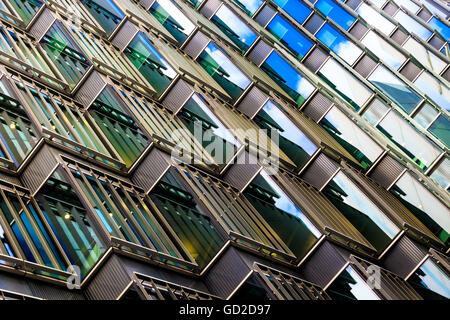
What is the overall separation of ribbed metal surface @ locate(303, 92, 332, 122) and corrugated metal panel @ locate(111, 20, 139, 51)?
9316 mm

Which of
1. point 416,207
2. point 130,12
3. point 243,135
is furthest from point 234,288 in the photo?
point 130,12

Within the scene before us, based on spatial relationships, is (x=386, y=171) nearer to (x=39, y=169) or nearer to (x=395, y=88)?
(x=395, y=88)

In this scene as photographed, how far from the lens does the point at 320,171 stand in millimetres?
27781

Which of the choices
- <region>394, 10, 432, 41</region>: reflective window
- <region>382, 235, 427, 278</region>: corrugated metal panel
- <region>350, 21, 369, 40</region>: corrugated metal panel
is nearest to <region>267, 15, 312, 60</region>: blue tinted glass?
<region>350, 21, 369, 40</region>: corrugated metal panel

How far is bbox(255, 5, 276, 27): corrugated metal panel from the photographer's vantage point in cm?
4289

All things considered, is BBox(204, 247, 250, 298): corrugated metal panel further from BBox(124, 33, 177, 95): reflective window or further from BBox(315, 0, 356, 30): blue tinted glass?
BBox(315, 0, 356, 30): blue tinted glass

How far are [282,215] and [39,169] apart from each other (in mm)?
8500

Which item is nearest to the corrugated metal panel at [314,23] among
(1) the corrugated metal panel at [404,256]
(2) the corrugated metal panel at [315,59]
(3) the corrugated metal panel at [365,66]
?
(2) the corrugated metal panel at [315,59]

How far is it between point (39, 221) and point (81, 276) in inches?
90.6

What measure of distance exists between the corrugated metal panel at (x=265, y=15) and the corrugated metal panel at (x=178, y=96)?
1564 cm

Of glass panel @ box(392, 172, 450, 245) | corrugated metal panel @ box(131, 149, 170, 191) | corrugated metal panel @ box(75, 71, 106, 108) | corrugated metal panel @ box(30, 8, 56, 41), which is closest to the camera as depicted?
corrugated metal panel @ box(131, 149, 170, 191)

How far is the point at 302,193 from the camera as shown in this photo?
83.3 feet

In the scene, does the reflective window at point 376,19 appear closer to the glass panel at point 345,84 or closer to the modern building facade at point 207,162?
the modern building facade at point 207,162

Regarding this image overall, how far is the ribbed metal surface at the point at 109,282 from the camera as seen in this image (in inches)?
654
